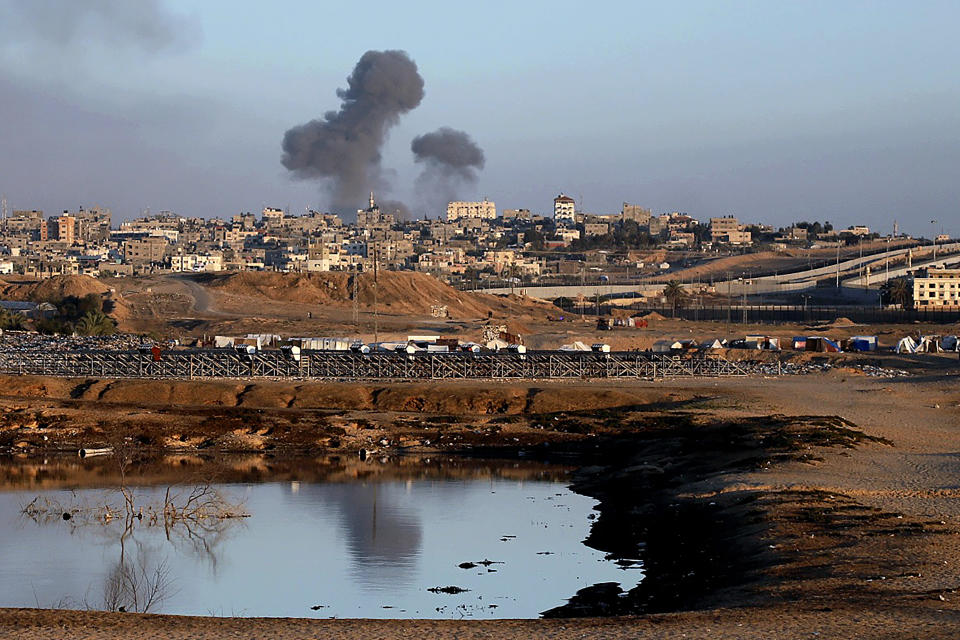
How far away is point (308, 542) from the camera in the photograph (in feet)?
100

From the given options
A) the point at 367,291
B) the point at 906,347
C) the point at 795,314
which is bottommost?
the point at 906,347

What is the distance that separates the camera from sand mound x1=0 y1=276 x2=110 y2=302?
119m

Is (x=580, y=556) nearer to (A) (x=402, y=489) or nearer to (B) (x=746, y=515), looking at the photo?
(B) (x=746, y=515)

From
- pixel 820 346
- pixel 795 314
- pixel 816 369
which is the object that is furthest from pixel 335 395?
pixel 795 314

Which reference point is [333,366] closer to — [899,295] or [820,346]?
[820,346]

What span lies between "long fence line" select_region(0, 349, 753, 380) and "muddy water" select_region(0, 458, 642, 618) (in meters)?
17.1

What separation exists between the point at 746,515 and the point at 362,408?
88.8ft

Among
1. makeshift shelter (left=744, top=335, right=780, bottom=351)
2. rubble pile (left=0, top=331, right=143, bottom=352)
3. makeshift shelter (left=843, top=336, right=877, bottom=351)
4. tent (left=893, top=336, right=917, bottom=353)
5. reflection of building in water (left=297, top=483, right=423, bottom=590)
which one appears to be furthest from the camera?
makeshift shelter (left=843, top=336, right=877, bottom=351)

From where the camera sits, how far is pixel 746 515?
2866 cm

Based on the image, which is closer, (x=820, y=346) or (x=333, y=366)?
(x=333, y=366)

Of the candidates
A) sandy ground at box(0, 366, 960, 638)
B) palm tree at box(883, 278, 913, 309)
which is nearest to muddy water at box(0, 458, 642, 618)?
sandy ground at box(0, 366, 960, 638)

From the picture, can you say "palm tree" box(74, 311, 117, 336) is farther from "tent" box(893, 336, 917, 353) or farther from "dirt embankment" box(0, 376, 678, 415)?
"tent" box(893, 336, 917, 353)

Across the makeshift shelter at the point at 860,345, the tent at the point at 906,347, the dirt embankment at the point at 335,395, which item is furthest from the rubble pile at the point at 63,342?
the tent at the point at 906,347

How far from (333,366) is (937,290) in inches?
4099
